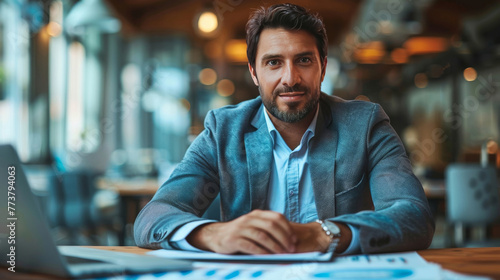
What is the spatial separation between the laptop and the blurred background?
119cm

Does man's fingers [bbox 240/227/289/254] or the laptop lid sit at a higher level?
the laptop lid

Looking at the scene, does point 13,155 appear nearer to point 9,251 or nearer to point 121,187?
point 9,251

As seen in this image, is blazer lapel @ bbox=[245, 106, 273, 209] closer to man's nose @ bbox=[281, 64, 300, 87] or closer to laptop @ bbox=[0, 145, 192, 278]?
man's nose @ bbox=[281, 64, 300, 87]

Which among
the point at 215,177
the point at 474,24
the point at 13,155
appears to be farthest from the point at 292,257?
the point at 474,24

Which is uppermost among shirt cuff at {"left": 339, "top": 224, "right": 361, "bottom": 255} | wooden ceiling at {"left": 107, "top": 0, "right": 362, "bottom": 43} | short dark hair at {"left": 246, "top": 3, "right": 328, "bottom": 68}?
wooden ceiling at {"left": 107, "top": 0, "right": 362, "bottom": 43}

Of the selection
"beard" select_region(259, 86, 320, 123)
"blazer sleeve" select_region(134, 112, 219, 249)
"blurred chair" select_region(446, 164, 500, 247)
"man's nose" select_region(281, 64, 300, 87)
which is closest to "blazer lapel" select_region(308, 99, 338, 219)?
"beard" select_region(259, 86, 320, 123)

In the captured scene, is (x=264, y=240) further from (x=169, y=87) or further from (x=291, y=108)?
(x=169, y=87)

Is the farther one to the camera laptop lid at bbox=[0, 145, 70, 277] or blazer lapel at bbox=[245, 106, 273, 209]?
blazer lapel at bbox=[245, 106, 273, 209]

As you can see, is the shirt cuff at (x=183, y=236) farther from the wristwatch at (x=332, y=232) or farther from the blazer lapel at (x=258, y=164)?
the blazer lapel at (x=258, y=164)

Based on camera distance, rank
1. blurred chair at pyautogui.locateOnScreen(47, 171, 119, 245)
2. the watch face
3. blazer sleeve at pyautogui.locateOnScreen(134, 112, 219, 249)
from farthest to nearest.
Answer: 1. blurred chair at pyautogui.locateOnScreen(47, 171, 119, 245)
2. blazer sleeve at pyautogui.locateOnScreen(134, 112, 219, 249)
3. the watch face

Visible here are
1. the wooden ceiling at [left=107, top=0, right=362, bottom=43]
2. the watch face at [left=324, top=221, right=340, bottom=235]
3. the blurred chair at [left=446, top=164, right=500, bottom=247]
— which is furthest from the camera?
the wooden ceiling at [left=107, top=0, right=362, bottom=43]

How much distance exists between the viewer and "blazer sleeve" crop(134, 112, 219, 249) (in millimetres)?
1399

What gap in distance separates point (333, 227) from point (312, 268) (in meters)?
0.25

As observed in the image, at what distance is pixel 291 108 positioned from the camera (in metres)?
1.79
